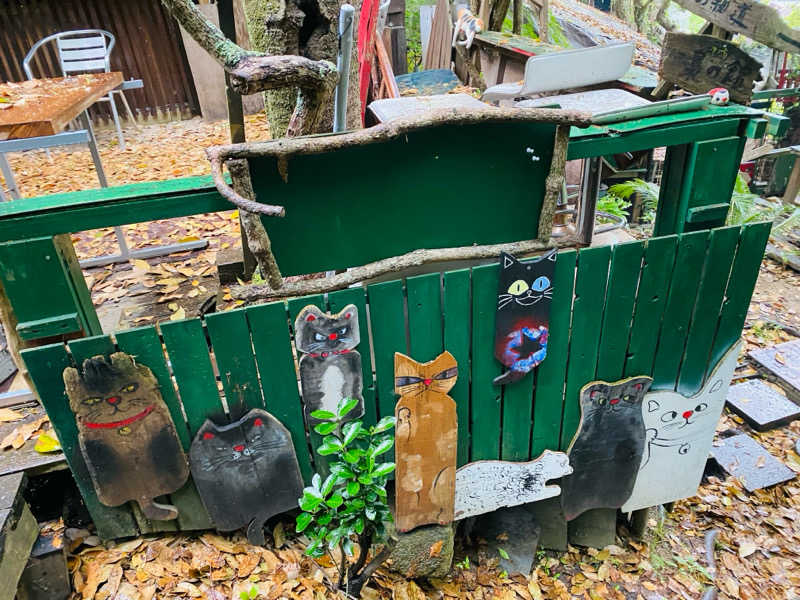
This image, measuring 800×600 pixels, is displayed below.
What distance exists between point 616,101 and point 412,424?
2.19 m

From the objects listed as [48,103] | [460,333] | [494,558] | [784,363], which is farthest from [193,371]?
[784,363]

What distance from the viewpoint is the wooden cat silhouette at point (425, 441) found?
225 centimetres

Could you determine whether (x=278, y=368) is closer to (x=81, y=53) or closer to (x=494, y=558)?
(x=494, y=558)

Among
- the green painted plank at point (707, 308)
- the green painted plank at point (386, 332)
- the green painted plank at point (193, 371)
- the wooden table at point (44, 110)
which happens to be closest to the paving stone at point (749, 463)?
the green painted plank at point (707, 308)

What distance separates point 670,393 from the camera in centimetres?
278

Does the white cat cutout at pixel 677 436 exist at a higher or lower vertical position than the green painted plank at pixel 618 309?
lower

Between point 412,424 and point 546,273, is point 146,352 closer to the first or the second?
point 412,424

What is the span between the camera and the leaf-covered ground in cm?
244

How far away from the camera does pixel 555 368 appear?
2.58m

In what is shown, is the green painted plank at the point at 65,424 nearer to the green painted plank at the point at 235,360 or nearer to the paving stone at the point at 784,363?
the green painted plank at the point at 235,360

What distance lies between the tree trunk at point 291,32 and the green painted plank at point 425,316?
1186 mm

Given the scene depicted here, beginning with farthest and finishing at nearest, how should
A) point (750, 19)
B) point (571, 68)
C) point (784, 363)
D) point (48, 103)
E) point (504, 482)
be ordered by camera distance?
point (750, 19), point (784, 363), point (571, 68), point (48, 103), point (504, 482)

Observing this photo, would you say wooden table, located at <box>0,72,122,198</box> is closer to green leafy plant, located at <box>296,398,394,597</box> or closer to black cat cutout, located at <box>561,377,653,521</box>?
green leafy plant, located at <box>296,398,394,597</box>

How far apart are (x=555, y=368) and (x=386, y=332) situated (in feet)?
2.84
